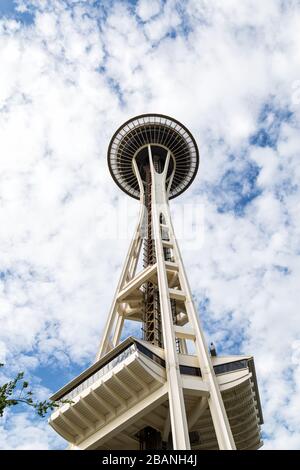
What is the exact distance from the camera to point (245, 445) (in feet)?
92.3

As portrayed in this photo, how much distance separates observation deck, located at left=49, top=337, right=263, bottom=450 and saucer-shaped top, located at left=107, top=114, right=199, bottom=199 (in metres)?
29.1

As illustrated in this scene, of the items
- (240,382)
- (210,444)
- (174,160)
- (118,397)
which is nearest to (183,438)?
(118,397)

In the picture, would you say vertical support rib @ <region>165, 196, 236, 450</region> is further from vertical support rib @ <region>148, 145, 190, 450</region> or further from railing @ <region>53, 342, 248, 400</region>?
vertical support rib @ <region>148, 145, 190, 450</region>

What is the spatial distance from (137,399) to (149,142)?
3242 centimetres

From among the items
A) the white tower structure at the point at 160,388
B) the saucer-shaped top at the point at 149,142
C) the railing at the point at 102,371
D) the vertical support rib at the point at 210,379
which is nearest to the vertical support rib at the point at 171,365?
the white tower structure at the point at 160,388

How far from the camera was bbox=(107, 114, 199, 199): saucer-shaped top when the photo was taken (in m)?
47.9

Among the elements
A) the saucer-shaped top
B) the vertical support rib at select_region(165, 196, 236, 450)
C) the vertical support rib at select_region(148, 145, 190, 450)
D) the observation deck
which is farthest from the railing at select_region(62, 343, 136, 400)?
the saucer-shaped top

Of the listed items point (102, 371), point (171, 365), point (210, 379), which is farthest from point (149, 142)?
point (210, 379)

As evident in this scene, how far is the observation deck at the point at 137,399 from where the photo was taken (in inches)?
912
